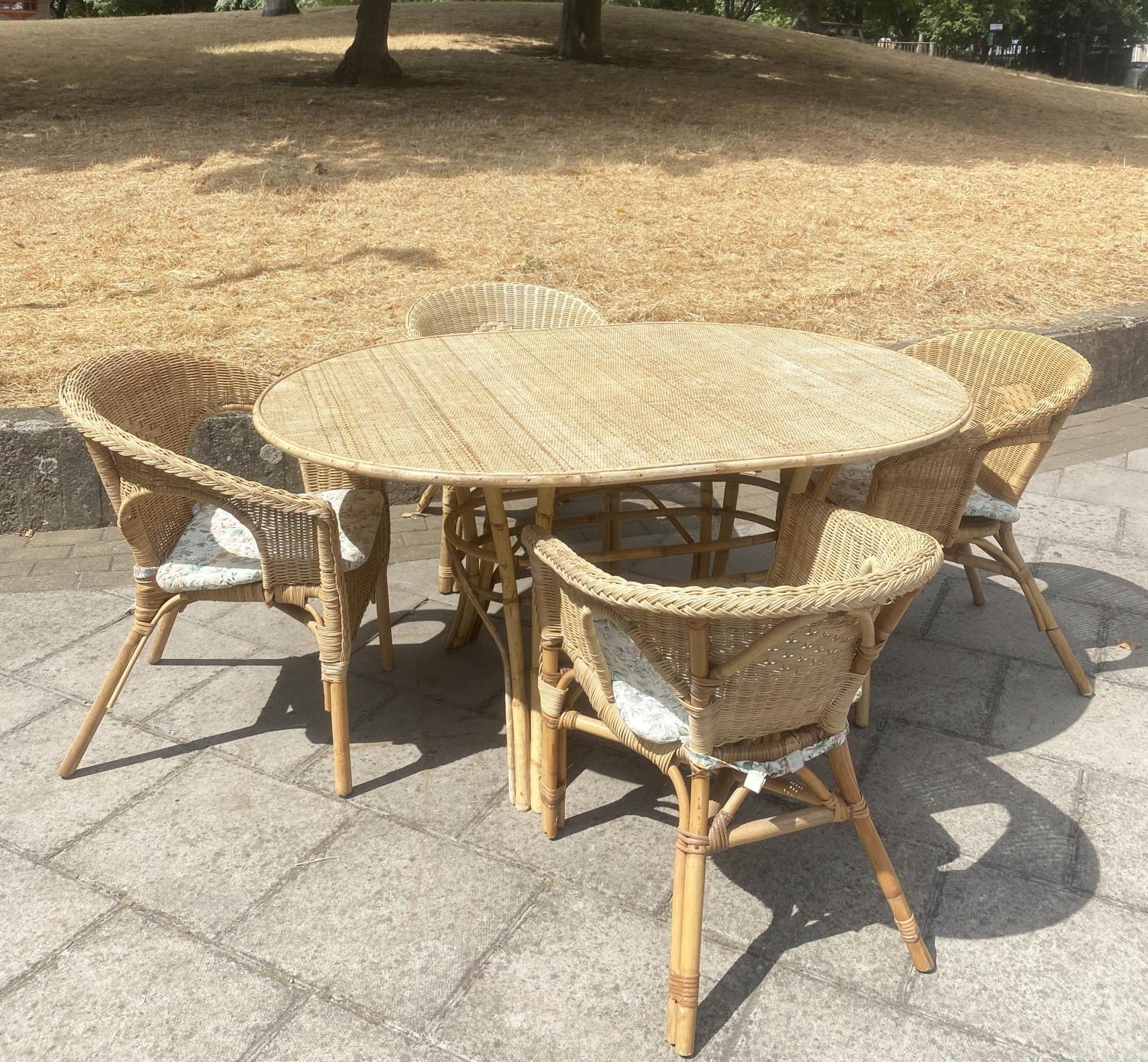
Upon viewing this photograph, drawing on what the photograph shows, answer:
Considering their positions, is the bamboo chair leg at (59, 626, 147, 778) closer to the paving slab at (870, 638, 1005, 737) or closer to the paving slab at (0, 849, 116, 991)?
the paving slab at (0, 849, 116, 991)

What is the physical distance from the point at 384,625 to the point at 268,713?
45cm

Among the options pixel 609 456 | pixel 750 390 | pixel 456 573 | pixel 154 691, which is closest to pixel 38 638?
pixel 154 691

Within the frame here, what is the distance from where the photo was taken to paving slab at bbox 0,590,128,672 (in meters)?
3.62

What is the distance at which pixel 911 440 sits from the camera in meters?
2.69

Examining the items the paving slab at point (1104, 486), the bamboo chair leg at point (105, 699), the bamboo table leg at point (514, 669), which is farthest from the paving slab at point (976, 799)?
the paving slab at point (1104, 486)

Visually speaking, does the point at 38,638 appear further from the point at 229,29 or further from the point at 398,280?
the point at 229,29

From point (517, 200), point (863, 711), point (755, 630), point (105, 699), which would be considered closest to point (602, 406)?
point (755, 630)

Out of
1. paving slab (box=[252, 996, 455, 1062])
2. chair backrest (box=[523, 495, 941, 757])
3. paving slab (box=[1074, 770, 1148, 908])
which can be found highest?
chair backrest (box=[523, 495, 941, 757])

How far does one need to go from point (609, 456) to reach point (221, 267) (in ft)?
17.1

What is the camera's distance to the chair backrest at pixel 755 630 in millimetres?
1924

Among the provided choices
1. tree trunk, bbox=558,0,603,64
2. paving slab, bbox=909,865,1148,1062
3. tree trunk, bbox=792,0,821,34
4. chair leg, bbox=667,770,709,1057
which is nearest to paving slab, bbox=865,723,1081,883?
paving slab, bbox=909,865,1148,1062

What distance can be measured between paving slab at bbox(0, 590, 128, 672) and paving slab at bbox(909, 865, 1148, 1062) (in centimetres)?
283

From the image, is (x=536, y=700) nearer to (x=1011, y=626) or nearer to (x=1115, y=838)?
(x=1115, y=838)

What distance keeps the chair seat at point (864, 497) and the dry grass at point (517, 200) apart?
2.94m
